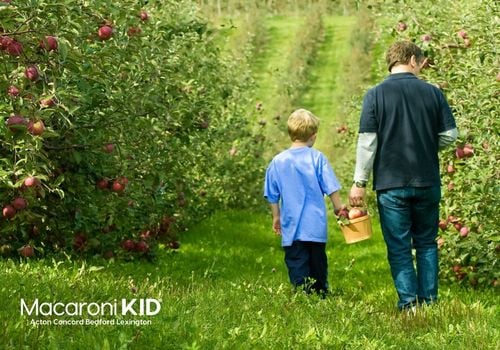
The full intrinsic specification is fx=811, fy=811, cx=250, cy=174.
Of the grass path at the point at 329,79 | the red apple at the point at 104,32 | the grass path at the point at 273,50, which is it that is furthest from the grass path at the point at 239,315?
the grass path at the point at 273,50

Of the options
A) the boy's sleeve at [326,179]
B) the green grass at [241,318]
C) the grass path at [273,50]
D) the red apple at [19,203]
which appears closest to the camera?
the green grass at [241,318]

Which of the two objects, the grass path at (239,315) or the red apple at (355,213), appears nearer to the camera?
the grass path at (239,315)

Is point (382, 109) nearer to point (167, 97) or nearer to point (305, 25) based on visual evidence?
point (167, 97)

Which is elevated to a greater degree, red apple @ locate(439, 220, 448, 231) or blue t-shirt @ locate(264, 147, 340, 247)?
blue t-shirt @ locate(264, 147, 340, 247)

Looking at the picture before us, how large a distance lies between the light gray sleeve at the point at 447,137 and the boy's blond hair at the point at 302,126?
100cm

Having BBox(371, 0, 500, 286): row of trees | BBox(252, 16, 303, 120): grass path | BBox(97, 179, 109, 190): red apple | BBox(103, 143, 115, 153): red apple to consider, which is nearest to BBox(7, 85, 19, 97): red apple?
BBox(103, 143, 115, 153): red apple

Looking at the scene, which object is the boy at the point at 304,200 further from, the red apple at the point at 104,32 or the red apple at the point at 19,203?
the red apple at the point at 19,203

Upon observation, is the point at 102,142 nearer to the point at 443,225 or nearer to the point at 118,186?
the point at 118,186

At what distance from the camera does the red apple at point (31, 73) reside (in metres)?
4.59

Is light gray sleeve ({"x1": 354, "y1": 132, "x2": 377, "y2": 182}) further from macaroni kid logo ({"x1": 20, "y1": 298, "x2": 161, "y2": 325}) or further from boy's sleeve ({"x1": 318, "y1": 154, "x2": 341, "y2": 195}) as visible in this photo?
macaroni kid logo ({"x1": 20, "y1": 298, "x2": 161, "y2": 325})

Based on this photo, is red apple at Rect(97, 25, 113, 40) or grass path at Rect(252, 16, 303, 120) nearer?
red apple at Rect(97, 25, 113, 40)

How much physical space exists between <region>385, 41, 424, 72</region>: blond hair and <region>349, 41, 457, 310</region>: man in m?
0.14

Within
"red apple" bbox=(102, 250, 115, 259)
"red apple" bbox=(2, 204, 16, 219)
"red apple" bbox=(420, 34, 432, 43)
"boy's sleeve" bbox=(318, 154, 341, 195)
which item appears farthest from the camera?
"red apple" bbox=(420, 34, 432, 43)

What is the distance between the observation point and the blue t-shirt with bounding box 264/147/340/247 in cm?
648
